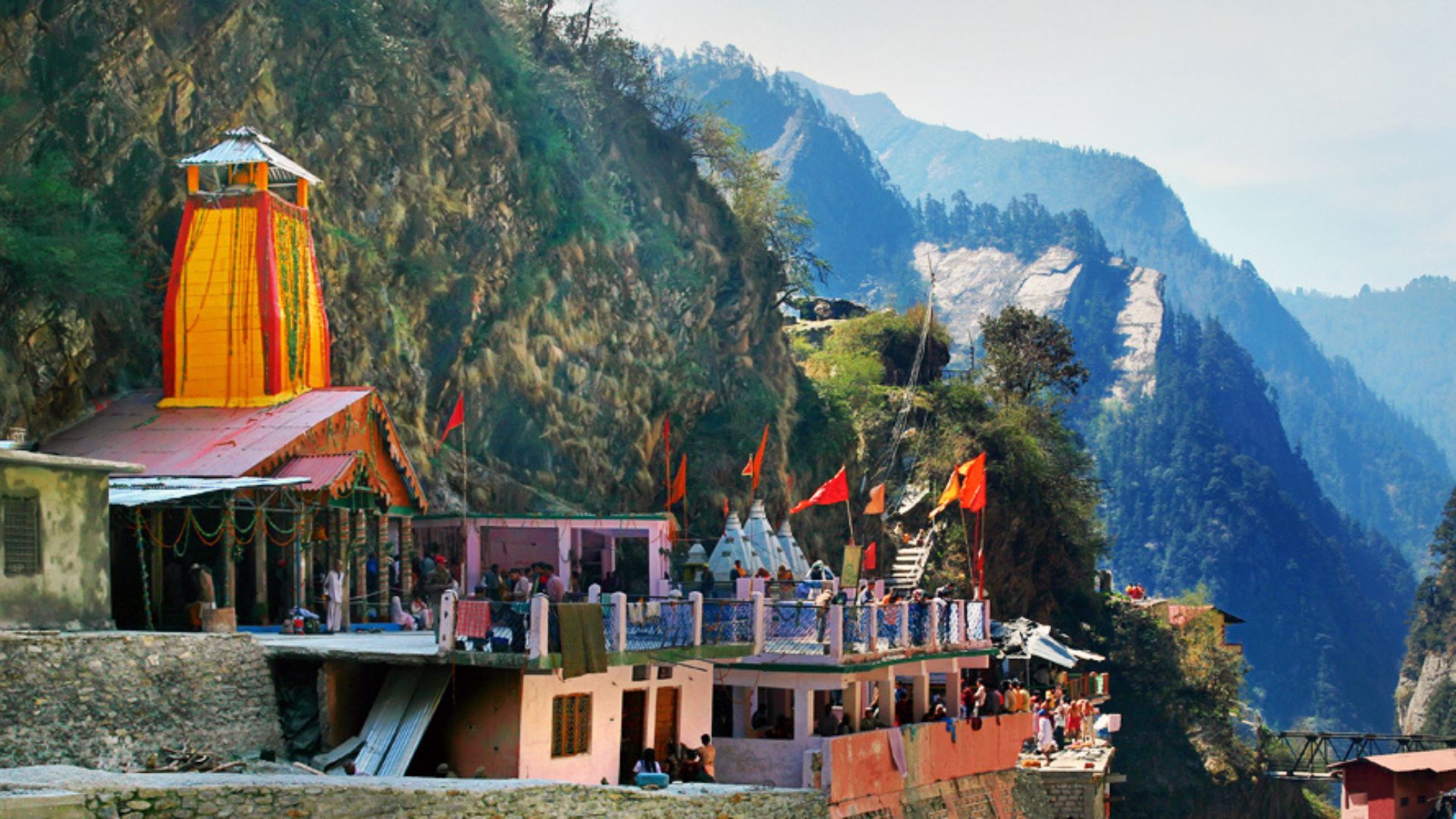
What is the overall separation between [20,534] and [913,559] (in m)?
37.5

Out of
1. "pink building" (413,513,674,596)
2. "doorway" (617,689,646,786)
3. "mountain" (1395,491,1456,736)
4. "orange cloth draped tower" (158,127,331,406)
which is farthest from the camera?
"mountain" (1395,491,1456,736)

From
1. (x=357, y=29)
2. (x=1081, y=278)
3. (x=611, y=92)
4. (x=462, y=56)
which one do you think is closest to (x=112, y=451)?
(x=357, y=29)

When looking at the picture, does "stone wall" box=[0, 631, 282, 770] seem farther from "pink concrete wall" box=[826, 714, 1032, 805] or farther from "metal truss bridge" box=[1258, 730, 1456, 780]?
"metal truss bridge" box=[1258, 730, 1456, 780]

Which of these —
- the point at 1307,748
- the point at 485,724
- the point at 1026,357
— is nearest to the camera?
the point at 485,724

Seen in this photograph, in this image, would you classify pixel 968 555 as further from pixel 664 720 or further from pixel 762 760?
pixel 664 720

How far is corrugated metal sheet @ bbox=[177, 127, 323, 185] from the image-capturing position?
31.0 metres

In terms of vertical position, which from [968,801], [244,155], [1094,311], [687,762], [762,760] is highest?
[1094,311]

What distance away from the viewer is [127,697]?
1964 cm

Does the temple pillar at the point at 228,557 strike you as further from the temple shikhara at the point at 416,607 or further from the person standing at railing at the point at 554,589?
the person standing at railing at the point at 554,589

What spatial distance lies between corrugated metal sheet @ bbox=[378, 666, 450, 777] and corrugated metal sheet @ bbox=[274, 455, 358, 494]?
199 inches

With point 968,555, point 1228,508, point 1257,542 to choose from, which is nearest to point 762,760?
point 968,555

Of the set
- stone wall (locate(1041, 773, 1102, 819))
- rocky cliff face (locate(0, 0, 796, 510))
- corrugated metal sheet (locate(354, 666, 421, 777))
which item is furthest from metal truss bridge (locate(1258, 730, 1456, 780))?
corrugated metal sheet (locate(354, 666, 421, 777))

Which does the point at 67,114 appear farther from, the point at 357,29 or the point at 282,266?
the point at 357,29

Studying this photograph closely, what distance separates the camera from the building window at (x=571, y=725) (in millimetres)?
23141
